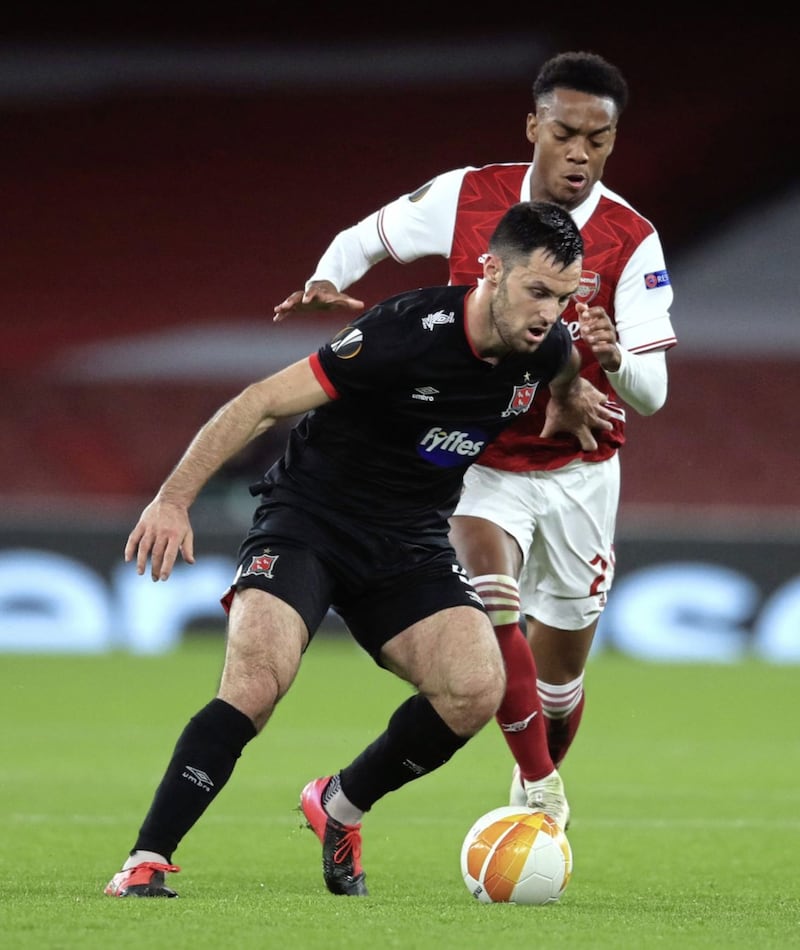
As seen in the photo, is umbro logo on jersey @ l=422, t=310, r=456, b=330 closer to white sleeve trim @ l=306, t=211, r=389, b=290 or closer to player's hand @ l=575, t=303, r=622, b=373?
player's hand @ l=575, t=303, r=622, b=373

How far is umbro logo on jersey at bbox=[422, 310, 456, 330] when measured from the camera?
4965 mm

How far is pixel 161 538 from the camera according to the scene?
4.48 meters

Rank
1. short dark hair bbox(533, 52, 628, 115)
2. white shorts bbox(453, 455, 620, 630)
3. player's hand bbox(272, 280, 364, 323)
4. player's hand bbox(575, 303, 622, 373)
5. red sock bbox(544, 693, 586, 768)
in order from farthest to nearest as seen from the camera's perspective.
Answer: red sock bbox(544, 693, 586, 768) → white shorts bbox(453, 455, 620, 630) → short dark hair bbox(533, 52, 628, 115) → player's hand bbox(272, 280, 364, 323) → player's hand bbox(575, 303, 622, 373)

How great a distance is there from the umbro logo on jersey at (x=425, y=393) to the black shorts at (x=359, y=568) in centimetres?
42

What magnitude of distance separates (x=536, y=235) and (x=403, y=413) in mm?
636

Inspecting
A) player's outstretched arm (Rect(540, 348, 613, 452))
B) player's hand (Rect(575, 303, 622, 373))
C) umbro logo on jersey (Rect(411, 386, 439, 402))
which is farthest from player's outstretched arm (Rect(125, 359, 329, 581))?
player's outstretched arm (Rect(540, 348, 613, 452))

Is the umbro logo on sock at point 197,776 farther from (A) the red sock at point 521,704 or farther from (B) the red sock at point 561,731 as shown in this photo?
(B) the red sock at point 561,731

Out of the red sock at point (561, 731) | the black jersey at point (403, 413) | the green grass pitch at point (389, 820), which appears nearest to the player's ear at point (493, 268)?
the black jersey at point (403, 413)

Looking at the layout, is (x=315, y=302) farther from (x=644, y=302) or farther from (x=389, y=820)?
(x=389, y=820)

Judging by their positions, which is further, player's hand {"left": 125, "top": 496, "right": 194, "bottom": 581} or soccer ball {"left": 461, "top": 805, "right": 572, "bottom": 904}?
soccer ball {"left": 461, "top": 805, "right": 572, "bottom": 904}

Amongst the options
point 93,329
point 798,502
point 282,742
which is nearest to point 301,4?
point 93,329

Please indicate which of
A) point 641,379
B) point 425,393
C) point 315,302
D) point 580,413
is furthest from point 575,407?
point 315,302

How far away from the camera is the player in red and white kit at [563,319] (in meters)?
5.64

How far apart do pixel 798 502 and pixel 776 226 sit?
385 centimetres
